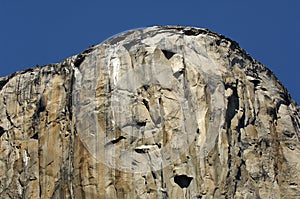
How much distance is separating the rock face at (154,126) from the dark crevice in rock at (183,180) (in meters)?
0.04

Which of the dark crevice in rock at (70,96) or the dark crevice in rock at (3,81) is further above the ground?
the dark crevice in rock at (3,81)

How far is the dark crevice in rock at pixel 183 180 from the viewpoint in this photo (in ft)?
160

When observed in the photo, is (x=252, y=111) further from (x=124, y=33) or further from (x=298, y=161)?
(x=124, y=33)

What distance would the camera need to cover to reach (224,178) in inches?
1941

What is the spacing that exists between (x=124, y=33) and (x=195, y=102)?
16.9ft

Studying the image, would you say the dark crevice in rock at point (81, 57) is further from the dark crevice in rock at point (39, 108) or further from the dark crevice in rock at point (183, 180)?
the dark crevice in rock at point (183, 180)

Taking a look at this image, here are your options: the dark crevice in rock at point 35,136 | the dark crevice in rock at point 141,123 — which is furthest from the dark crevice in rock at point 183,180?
the dark crevice in rock at point 35,136

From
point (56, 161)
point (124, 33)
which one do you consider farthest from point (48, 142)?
point (124, 33)

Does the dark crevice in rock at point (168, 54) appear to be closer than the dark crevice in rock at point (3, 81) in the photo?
Yes

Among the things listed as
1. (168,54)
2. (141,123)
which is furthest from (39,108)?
(168,54)

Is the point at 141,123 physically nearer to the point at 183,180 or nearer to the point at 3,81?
the point at 183,180

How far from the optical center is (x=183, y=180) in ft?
160

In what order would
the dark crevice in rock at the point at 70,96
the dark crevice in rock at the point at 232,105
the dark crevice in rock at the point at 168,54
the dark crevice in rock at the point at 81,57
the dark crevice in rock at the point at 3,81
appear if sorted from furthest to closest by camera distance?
the dark crevice in rock at the point at 3,81 → the dark crevice in rock at the point at 81,57 → the dark crevice in rock at the point at 70,96 → the dark crevice in rock at the point at 168,54 → the dark crevice in rock at the point at 232,105

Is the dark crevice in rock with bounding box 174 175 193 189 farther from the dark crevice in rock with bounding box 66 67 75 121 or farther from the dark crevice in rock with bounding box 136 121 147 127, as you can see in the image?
the dark crevice in rock with bounding box 66 67 75 121
